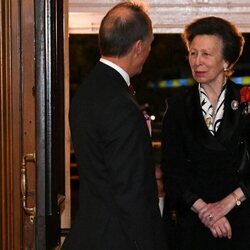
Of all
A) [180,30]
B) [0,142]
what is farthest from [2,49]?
[180,30]

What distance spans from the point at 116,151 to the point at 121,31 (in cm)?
48

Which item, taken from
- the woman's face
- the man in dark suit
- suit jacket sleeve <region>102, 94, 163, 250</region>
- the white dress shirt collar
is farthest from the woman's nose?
suit jacket sleeve <region>102, 94, 163, 250</region>

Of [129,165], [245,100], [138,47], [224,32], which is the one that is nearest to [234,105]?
[245,100]

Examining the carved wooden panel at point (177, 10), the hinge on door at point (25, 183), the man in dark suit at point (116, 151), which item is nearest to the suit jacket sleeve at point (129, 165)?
the man in dark suit at point (116, 151)

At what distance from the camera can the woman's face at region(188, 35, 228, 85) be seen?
11.0 feet

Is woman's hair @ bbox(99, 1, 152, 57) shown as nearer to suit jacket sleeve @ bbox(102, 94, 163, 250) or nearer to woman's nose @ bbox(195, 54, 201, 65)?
suit jacket sleeve @ bbox(102, 94, 163, 250)

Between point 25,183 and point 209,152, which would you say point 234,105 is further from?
point 25,183

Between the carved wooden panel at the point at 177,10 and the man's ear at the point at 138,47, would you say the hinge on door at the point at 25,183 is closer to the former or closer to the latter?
the man's ear at the point at 138,47

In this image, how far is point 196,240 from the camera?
133 inches

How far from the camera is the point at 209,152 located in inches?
129

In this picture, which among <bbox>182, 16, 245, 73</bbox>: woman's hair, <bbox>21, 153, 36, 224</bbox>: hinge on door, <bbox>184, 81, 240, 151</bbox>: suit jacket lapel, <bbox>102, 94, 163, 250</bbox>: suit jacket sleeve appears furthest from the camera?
<bbox>182, 16, 245, 73</bbox>: woman's hair

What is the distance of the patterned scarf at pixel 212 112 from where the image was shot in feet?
11.0

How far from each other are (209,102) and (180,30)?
3.24 feet

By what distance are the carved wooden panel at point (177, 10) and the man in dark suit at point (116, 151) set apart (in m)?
1.28
